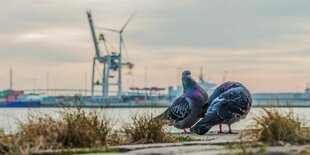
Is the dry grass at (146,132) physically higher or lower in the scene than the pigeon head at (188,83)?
lower

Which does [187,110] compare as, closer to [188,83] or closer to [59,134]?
[188,83]

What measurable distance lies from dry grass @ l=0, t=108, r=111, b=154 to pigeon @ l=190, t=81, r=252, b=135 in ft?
11.2

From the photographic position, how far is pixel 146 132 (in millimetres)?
12359

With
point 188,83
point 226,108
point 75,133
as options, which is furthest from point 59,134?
point 188,83

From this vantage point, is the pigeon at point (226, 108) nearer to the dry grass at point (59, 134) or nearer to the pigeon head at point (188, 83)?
the pigeon head at point (188, 83)

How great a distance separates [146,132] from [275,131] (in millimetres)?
2337

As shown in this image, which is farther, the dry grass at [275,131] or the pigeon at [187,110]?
the pigeon at [187,110]

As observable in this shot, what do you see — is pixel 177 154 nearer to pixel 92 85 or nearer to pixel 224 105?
pixel 224 105

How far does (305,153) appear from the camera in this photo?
949cm

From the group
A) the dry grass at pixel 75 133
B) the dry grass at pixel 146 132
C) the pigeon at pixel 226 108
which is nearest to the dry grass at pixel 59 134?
the dry grass at pixel 75 133

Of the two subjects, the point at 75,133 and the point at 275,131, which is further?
the point at 275,131

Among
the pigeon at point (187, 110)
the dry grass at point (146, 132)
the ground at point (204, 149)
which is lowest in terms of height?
the ground at point (204, 149)

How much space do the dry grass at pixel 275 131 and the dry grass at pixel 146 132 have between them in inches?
66.4

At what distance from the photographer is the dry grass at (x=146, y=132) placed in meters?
12.3
